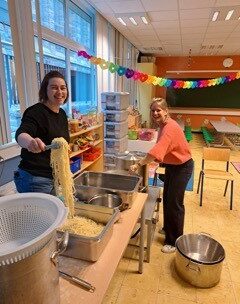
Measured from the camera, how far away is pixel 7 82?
213cm

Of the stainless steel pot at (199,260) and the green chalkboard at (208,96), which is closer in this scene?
the stainless steel pot at (199,260)

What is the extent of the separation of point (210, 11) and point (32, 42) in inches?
117

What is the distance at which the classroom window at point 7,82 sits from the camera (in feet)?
6.66

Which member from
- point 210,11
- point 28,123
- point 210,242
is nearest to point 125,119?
point 210,11

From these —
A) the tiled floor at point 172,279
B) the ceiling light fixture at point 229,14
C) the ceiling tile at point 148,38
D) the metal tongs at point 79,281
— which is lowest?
the tiled floor at point 172,279

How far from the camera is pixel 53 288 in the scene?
672 mm

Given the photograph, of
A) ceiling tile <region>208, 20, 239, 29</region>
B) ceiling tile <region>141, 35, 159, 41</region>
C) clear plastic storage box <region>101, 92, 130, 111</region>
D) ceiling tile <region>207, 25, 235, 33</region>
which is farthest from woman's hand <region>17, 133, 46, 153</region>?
ceiling tile <region>141, 35, 159, 41</region>

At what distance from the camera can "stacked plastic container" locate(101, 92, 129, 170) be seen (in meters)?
4.19

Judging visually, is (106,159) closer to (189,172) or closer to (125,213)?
(189,172)

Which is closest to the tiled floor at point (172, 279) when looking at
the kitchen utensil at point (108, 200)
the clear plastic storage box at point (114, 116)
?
the kitchen utensil at point (108, 200)

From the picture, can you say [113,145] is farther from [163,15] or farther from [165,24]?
[165,24]

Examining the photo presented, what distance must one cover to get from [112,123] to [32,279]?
3789mm

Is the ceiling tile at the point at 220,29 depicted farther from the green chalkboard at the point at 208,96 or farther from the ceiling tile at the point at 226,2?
the green chalkboard at the point at 208,96

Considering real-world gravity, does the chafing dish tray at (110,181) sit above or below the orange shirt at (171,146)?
below
